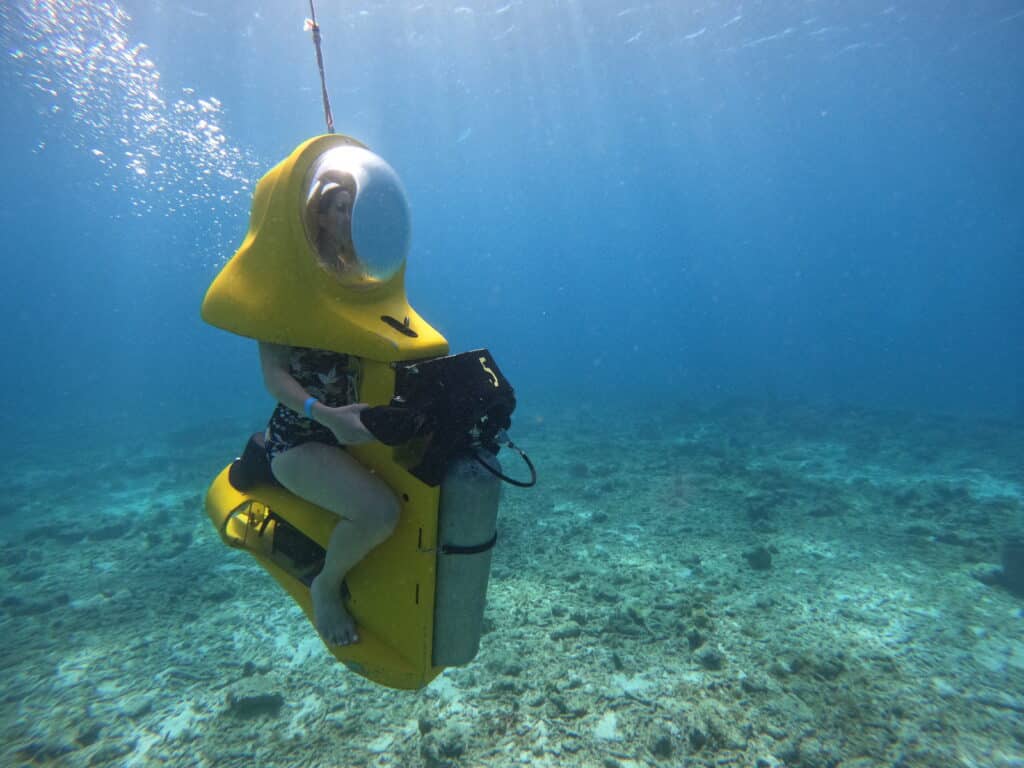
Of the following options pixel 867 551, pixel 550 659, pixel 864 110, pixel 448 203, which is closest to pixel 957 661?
pixel 867 551

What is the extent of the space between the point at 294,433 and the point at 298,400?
1.20ft

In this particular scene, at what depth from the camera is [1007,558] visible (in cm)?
686

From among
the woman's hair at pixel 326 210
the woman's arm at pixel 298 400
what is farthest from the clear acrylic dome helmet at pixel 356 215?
the woman's arm at pixel 298 400

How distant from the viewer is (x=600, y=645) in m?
4.93

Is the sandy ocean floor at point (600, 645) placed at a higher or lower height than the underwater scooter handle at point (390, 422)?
lower

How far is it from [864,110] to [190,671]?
5058 centimetres

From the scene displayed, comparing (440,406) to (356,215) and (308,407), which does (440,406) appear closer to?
(308,407)

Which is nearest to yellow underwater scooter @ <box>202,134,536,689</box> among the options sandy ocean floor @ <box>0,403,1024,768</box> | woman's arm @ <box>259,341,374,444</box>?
woman's arm @ <box>259,341,374,444</box>

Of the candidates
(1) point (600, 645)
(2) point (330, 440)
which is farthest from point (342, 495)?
(1) point (600, 645)

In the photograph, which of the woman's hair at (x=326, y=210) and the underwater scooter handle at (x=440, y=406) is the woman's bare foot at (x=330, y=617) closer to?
the underwater scooter handle at (x=440, y=406)

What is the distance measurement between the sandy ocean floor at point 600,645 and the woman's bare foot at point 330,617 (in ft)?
7.17

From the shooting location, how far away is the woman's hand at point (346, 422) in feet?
5.73

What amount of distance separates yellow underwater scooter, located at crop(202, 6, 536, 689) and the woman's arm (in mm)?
152

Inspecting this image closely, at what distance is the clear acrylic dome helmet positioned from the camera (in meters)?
1.88
